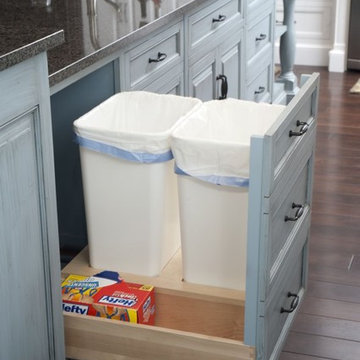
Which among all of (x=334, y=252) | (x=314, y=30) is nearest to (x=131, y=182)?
(x=334, y=252)

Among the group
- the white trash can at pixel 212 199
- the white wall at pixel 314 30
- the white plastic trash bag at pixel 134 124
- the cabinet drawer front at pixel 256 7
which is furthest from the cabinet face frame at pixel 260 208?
the white wall at pixel 314 30

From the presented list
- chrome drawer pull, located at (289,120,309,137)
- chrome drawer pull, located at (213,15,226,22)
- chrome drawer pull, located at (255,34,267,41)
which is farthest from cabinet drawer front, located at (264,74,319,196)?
chrome drawer pull, located at (255,34,267,41)

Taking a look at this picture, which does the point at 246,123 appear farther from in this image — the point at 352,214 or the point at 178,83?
the point at 352,214

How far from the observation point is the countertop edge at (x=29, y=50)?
1.49 metres

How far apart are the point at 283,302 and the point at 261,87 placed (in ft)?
6.83

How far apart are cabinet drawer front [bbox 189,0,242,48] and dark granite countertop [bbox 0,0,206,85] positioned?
7.4 inches

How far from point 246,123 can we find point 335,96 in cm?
282

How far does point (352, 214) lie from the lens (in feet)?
10.6

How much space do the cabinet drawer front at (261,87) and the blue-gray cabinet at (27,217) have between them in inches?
87.1

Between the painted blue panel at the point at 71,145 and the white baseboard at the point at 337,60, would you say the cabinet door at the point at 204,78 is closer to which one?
the painted blue panel at the point at 71,145

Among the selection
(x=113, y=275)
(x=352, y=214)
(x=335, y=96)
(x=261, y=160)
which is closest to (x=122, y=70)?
(x=113, y=275)

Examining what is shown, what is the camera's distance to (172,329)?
1995 mm

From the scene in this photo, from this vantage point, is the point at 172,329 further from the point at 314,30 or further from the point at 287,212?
the point at 314,30

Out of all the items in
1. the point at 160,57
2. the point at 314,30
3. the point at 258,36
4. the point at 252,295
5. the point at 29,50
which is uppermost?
the point at 29,50
